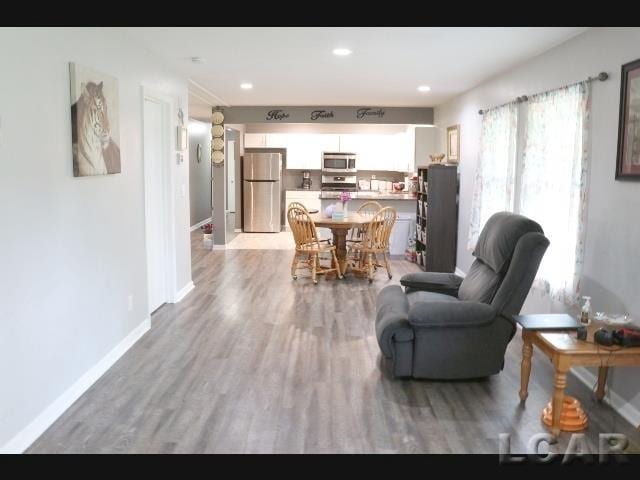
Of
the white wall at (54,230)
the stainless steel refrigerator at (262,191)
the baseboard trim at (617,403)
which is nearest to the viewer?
the white wall at (54,230)

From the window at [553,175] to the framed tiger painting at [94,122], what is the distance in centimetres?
325

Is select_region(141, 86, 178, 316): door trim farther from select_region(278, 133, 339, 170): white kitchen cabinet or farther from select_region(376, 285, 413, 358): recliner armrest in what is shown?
select_region(278, 133, 339, 170): white kitchen cabinet

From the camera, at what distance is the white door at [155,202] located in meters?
5.20

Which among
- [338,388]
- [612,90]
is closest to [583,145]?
[612,90]

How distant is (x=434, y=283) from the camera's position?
454 cm

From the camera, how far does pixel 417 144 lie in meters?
8.91

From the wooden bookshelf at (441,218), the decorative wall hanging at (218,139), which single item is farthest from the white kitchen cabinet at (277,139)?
the wooden bookshelf at (441,218)

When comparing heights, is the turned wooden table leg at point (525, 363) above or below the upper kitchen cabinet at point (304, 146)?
below

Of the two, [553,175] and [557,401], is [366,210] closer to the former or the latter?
[553,175]

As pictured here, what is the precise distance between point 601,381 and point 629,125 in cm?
153

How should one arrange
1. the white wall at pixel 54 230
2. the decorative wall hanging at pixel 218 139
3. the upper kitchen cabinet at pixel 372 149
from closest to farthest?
the white wall at pixel 54 230, the decorative wall hanging at pixel 218 139, the upper kitchen cabinet at pixel 372 149

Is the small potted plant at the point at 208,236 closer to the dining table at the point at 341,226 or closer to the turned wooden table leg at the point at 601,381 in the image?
the dining table at the point at 341,226
